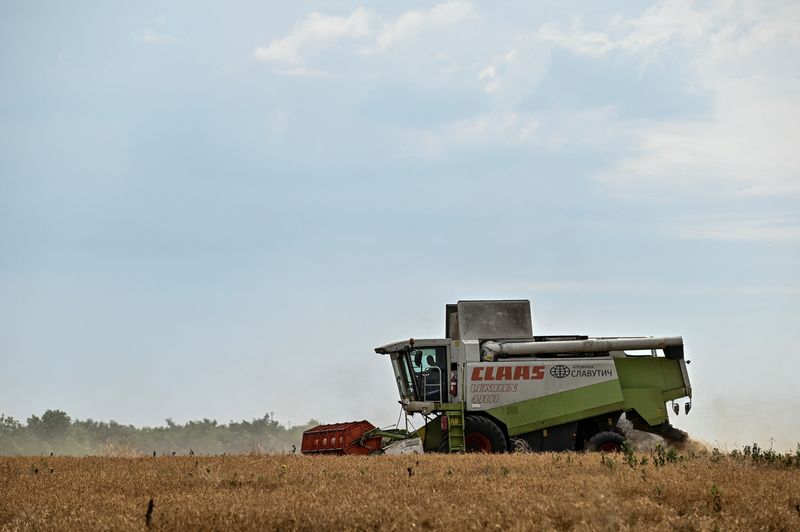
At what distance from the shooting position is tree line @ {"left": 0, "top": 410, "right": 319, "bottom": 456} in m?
75.6

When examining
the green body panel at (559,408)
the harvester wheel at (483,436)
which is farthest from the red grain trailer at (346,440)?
the green body panel at (559,408)

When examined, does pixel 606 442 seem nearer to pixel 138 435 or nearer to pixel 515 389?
pixel 515 389

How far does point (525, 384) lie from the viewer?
77.7ft

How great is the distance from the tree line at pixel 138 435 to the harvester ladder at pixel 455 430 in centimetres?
5146

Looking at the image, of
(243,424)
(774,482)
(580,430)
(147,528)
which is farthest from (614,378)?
(243,424)

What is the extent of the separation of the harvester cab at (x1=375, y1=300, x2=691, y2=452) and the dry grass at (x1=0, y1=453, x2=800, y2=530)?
7113mm

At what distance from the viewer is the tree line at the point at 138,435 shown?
75.6 m

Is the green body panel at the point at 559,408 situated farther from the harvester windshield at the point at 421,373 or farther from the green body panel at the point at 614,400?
the harvester windshield at the point at 421,373

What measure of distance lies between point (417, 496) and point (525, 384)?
1263cm

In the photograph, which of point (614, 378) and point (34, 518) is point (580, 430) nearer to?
point (614, 378)

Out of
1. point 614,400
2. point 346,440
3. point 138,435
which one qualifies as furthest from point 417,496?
point 138,435

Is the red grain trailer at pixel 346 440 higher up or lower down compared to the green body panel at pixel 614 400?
lower down

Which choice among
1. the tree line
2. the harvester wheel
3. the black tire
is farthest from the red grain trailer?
the tree line

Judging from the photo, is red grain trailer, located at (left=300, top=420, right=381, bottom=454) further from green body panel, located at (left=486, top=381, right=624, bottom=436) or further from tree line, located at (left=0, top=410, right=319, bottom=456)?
tree line, located at (left=0, top=410, right=319, bottom=456)
